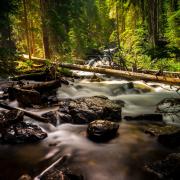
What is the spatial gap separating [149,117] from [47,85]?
17.1 ft

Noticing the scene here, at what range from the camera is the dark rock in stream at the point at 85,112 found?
9621 millimetres

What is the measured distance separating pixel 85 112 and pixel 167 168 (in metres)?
4.11

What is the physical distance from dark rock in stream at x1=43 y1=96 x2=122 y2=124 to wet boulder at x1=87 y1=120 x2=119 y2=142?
3.52ft

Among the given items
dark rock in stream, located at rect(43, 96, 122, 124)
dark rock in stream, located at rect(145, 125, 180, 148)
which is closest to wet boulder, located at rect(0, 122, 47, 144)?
dark rock in stream, located at rect(43, 96, 122, 124)

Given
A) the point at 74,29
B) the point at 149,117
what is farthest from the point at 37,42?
the point at 149,117

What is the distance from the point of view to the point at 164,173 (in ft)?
20.3

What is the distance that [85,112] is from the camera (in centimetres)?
973

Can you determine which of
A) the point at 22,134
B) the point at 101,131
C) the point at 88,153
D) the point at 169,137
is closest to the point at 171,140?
the point at 169,137

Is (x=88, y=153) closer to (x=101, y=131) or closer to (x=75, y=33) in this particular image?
(x=101, y=131)

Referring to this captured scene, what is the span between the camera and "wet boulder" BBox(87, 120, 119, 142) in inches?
327

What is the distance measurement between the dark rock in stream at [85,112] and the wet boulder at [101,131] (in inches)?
42.2

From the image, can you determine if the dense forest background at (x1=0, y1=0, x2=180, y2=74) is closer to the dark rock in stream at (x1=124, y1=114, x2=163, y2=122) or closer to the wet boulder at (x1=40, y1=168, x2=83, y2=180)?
the dark rock in stream at (x1=124, y1=114, x2=163, y2=122)

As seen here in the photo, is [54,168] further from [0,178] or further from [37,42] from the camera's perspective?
[37,42]

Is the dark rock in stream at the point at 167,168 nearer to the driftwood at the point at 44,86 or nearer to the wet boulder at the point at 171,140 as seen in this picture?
the wet boulder at the point at 171,140
